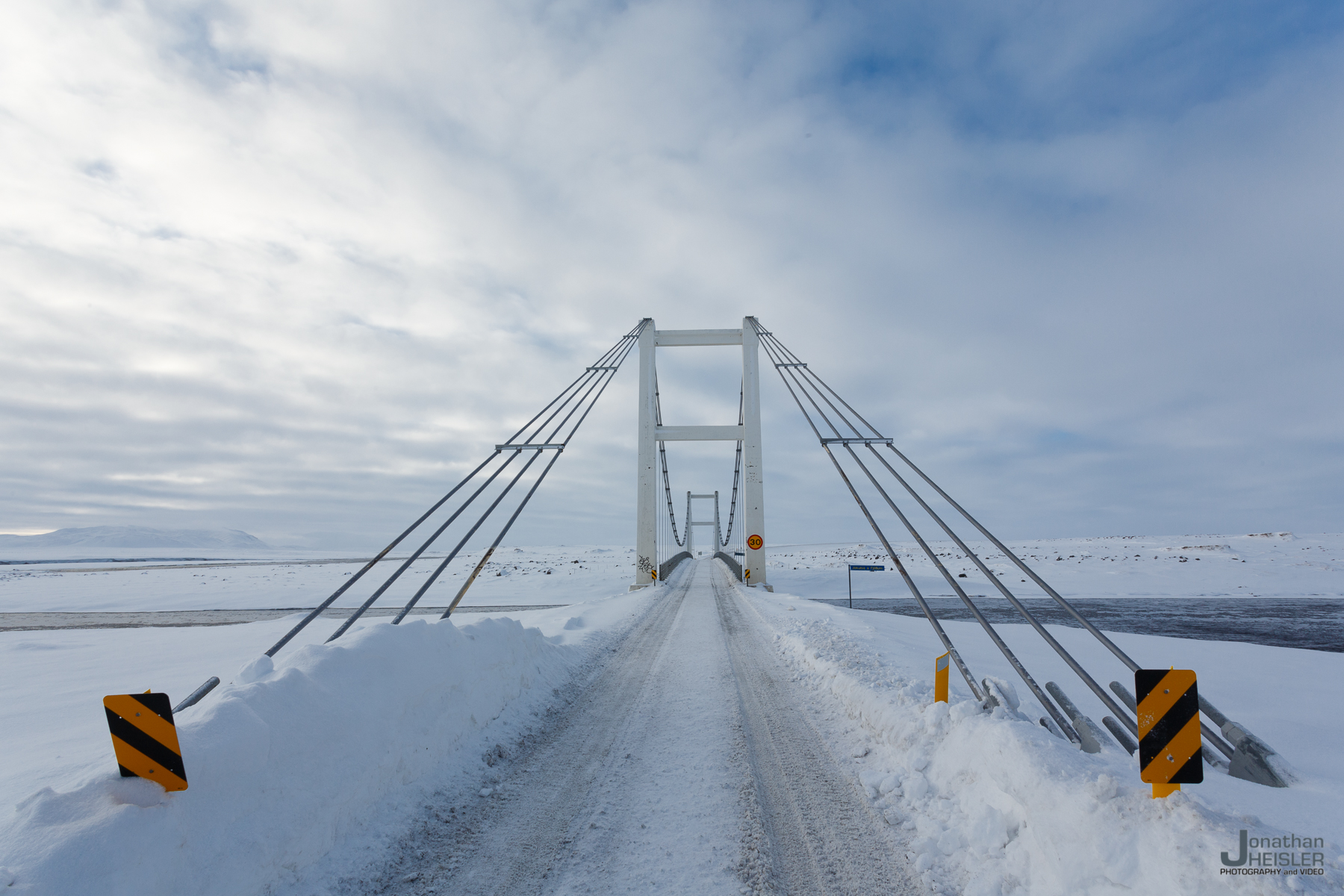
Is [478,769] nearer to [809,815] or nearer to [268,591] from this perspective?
[809,815]

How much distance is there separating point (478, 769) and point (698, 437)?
2306 centimetres

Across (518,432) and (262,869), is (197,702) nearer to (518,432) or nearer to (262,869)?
(262,869)

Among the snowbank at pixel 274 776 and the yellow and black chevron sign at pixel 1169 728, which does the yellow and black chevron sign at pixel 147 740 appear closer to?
the snowbank at pixel 274 776

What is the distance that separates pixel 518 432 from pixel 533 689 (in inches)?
230

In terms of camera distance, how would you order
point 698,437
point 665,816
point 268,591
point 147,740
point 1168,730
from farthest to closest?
point 268,591 → point 698,437 → point 665,816 → point 1168,730 → point 147,740

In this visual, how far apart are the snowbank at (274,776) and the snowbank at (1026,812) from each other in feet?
11.7

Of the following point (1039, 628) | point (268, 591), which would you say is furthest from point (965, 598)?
point (268, 591)

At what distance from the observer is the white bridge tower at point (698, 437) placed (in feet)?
83.6

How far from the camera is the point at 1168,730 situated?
314 centimetres

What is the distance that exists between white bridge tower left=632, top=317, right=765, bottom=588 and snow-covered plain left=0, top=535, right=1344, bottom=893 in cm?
1543

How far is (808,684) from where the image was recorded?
780 cm

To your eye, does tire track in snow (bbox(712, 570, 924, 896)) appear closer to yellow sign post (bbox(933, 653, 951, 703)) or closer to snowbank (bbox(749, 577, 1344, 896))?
snowbank (bbox(749, 577, 1344, 896))

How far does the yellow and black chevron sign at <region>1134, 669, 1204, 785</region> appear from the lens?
3107 mm

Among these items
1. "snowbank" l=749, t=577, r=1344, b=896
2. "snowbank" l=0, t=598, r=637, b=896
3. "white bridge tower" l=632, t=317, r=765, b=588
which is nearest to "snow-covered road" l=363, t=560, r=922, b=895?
"snowbank" l=749, t=577, r=1344, b=896
